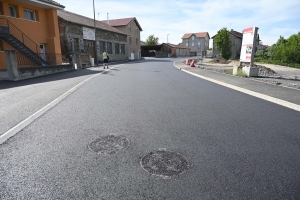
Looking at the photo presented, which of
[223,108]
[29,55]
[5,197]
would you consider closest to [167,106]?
[223,108]

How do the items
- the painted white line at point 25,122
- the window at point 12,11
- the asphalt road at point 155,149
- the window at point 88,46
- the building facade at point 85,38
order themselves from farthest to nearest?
the window at point 88,46, the building facade at point 85,38, the window at point 12,11, the painted white line at point 25,122, the asphalt road at point 155,149

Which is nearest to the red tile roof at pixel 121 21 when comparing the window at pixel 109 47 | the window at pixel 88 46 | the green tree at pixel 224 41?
the window at pixel 109 47

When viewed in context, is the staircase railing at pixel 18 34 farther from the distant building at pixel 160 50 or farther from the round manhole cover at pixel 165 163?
the distant building at pixel 160 50

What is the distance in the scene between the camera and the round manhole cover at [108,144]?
3418 millimetres

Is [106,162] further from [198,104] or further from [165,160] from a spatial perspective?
[198,104]

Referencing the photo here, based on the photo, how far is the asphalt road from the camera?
96.7 inches

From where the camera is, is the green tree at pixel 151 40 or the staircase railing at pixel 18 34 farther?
the green tree at pixel 151 40

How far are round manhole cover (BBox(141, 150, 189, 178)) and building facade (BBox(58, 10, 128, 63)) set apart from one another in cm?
1945

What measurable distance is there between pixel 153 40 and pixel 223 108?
74.9m

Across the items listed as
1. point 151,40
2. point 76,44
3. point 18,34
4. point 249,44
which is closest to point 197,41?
point 151,40

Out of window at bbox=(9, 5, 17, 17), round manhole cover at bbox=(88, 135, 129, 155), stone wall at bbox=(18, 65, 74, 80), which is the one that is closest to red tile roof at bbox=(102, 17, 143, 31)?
window at bbox=(9, 5, 17, 17)

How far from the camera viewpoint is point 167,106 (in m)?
6.18

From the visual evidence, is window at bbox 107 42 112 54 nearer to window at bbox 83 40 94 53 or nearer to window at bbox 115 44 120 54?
window at bbox 115 44 120 54

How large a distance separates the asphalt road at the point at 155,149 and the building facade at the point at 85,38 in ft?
57.7
